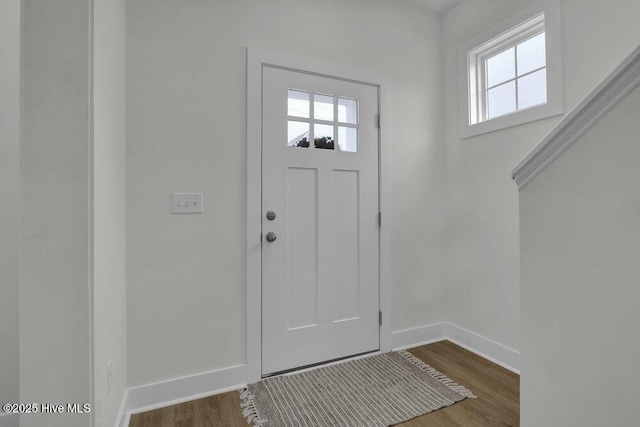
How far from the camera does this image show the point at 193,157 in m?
1.86

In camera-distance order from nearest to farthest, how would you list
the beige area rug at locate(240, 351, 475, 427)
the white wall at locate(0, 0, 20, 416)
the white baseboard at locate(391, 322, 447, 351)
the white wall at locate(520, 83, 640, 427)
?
the white wall at locate(520, 83, 640, 427)
the white wall at locate(0, 0, 20, 416)
the beige area rug at locate(240, 351, 475, 427)
the white baseboard at locate(391, 322, 447, 351)

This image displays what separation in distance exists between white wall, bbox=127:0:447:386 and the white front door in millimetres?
187

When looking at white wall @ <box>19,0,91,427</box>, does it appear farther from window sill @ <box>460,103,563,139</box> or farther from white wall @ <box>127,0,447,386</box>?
window sill @ <box>460,103,563,139</box>

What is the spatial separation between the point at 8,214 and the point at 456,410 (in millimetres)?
2458

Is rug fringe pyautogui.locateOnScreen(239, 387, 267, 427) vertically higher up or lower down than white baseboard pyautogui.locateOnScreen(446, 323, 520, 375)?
lower down

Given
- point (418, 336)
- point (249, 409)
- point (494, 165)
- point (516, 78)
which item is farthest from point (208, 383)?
point (516, 78)

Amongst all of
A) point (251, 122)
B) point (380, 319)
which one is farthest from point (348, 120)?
point (380, 319)

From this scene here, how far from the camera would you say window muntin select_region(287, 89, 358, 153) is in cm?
213

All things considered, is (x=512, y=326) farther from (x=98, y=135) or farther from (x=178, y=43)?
(x=178, y=43)

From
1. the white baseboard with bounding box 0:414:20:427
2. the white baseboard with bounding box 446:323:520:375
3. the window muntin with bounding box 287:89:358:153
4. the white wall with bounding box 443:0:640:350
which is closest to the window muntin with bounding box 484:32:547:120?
the white wall with bounding box 443:0:640:350

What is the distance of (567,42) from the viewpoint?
5.96 ft

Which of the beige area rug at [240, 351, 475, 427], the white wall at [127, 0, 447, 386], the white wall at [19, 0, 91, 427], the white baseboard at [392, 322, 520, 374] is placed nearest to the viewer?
the white wall at [19, 0, 91, 427]

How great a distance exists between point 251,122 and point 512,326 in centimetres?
216

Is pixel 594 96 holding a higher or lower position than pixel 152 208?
higher
